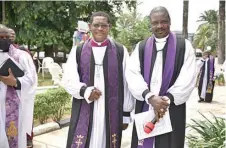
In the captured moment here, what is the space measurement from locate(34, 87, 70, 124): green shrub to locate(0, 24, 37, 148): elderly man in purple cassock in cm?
240

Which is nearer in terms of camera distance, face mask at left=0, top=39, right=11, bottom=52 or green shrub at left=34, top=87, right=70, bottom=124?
Answer: face mask at left=0, top=39, right=11, bottom=52

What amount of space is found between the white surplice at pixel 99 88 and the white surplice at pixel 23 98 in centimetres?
55

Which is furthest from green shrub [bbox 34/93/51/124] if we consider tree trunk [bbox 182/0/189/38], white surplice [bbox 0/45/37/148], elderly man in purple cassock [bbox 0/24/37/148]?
tree trunk [bbox 182/0/189/38]

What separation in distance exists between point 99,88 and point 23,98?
1002 mm

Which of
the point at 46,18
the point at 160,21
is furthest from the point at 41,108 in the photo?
the point at 46,18

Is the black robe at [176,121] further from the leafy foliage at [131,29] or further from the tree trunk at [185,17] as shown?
the leafy foliage at [131,29]

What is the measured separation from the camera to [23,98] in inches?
149

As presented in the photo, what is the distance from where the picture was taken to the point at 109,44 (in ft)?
11.5

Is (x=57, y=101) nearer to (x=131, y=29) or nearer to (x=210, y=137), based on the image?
(x=210, y=137)

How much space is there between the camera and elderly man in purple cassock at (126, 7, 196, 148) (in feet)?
10.1

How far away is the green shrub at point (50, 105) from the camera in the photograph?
630cm

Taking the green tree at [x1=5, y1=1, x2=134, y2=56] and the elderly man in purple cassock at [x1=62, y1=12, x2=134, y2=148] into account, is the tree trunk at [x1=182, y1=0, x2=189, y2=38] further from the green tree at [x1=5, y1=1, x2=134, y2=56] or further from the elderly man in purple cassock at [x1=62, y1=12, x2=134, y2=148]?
the elderly man in purple cassock at [x1=62, y1=12, x2=134, y2=148]

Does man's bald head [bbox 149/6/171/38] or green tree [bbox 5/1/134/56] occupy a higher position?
green tree [bbox 5/1/134/56]

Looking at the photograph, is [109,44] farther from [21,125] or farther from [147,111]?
[21,125]
